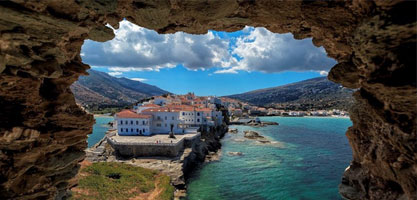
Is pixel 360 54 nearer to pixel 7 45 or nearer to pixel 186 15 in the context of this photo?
pixel 186 15

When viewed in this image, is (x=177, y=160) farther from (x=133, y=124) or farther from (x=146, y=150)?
(x=133, y=124)

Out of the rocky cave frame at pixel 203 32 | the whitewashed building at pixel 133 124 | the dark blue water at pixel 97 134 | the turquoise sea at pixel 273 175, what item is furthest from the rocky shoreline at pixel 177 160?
the dark blue water at pixel 97 134

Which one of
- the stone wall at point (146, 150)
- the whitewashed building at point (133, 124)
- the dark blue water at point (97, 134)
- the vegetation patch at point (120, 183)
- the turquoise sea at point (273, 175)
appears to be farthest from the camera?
the dark blue water at point (97, 134)

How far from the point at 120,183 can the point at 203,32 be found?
944 inches

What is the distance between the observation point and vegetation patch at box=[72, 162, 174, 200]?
23359mm

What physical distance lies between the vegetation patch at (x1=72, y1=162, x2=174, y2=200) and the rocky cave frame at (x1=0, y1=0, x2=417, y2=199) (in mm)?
16899

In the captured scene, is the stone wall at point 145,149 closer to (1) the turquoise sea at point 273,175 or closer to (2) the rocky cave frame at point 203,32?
(1) the turquoise sea at point 273,175

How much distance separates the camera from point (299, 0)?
5.86m

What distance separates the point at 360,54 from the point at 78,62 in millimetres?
7916

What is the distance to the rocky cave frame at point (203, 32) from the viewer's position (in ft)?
15.3

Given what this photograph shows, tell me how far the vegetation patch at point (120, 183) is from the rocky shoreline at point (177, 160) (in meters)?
1.47

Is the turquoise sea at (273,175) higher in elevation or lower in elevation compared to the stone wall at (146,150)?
lower

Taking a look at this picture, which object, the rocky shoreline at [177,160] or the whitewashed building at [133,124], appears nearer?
the rocky shoreline at [177,160]

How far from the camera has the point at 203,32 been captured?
7.47 meters
